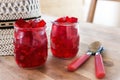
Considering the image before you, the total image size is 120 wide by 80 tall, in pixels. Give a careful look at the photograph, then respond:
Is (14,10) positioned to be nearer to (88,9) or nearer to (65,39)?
(65,39)

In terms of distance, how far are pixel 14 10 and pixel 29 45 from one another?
0.45 ft

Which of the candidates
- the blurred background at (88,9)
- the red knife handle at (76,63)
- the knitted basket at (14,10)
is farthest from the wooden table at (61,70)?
the blurred background at (88,9)

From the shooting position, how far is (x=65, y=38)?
559mm

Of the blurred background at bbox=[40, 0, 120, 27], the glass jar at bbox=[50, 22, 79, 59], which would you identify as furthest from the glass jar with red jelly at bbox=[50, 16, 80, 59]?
the blurred background at bbox=[40, 0, 120, 27]

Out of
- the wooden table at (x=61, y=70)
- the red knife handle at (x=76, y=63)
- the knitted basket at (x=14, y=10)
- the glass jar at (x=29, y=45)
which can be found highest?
the knitted basket at (x=14, y=10)

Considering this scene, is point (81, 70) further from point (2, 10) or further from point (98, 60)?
point (2, 10)

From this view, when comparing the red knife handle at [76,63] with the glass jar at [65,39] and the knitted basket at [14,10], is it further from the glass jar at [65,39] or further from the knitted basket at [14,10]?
the knitted basket at [14,10]

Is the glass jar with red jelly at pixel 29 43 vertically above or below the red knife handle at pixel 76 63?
above

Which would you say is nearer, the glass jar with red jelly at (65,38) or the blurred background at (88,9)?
the glass jar with red jelly at (65,38)

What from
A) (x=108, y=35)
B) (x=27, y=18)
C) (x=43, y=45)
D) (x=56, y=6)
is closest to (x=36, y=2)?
(x=27, y=18)

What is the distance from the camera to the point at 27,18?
0.59m

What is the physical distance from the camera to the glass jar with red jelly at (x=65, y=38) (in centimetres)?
56

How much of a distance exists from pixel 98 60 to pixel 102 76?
0.28ft

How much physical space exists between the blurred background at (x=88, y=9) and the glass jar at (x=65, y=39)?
5.00 feet
